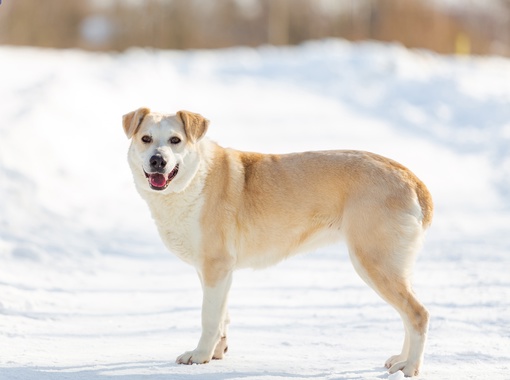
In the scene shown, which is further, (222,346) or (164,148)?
(222,346)

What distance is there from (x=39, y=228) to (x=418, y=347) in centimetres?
553

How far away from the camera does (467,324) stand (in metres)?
5.98

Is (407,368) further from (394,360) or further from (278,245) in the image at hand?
(278,245)

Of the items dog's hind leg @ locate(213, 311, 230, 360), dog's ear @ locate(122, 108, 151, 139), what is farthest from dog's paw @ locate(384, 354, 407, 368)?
dog's ear @ locate(122, 108, 151, 139)

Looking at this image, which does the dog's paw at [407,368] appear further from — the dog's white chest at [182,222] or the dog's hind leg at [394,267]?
the dog's white chest at [182,222]

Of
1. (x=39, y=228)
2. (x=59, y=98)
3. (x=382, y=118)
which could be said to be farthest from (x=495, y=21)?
(x=39, y=228)

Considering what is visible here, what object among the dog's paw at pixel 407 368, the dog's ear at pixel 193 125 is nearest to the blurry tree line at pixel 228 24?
the dog's ear at pixel 193 125

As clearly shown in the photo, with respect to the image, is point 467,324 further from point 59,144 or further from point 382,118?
point 382,118

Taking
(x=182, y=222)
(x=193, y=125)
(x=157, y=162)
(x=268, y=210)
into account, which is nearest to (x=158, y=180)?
(x=157, y=162)

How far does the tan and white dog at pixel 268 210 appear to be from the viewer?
192 inches

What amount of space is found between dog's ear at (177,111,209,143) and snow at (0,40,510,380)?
1.48m

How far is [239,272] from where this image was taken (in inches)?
313

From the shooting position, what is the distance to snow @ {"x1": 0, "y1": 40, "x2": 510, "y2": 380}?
521 cm

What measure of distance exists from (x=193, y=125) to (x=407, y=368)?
212 centimetres
